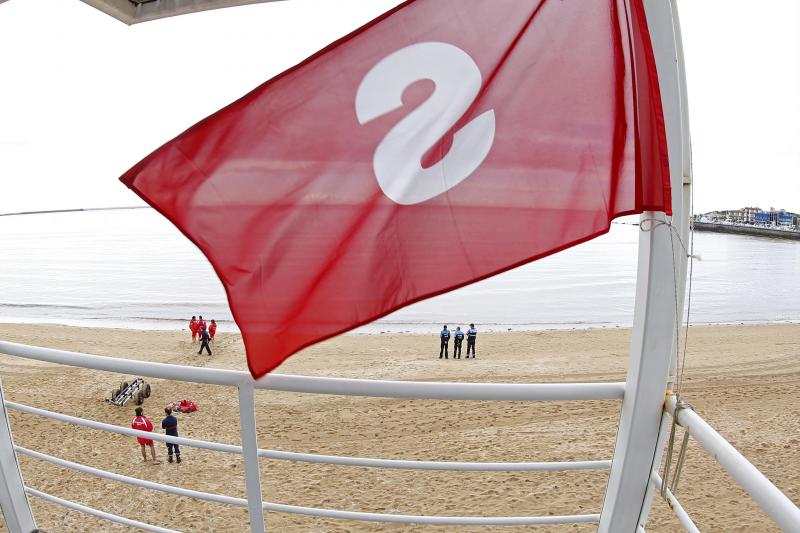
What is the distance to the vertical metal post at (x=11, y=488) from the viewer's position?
2414 millimetres

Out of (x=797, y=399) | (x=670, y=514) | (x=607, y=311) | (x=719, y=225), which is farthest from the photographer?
(x=719, y=225)

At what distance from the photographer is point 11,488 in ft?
8.19

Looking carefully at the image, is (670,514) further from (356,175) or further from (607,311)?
(607,311)

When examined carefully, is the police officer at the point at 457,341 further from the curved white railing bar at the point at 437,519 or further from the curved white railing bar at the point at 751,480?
the curved white railing bar at the point at 751,480

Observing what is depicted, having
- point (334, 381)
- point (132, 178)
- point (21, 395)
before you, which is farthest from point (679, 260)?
point (21, 395)

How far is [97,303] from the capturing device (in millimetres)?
33375

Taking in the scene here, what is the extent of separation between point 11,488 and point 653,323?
281 centimetres

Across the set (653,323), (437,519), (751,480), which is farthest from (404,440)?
(751,480)

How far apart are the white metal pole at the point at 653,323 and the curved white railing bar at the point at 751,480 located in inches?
8.5

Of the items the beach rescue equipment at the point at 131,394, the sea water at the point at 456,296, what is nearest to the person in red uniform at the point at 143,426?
the beach rescue equipment at the point at 131,394

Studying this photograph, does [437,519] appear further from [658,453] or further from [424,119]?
[424,119]

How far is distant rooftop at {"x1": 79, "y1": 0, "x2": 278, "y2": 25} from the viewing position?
3619mm

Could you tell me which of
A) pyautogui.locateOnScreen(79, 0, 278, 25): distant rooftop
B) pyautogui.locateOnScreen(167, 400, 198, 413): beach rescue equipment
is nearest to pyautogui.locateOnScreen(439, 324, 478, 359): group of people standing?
pyautogui.locateOnScreen(167, 400, 198, 413): beach rescue equipment

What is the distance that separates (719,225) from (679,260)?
15125 centimetres
